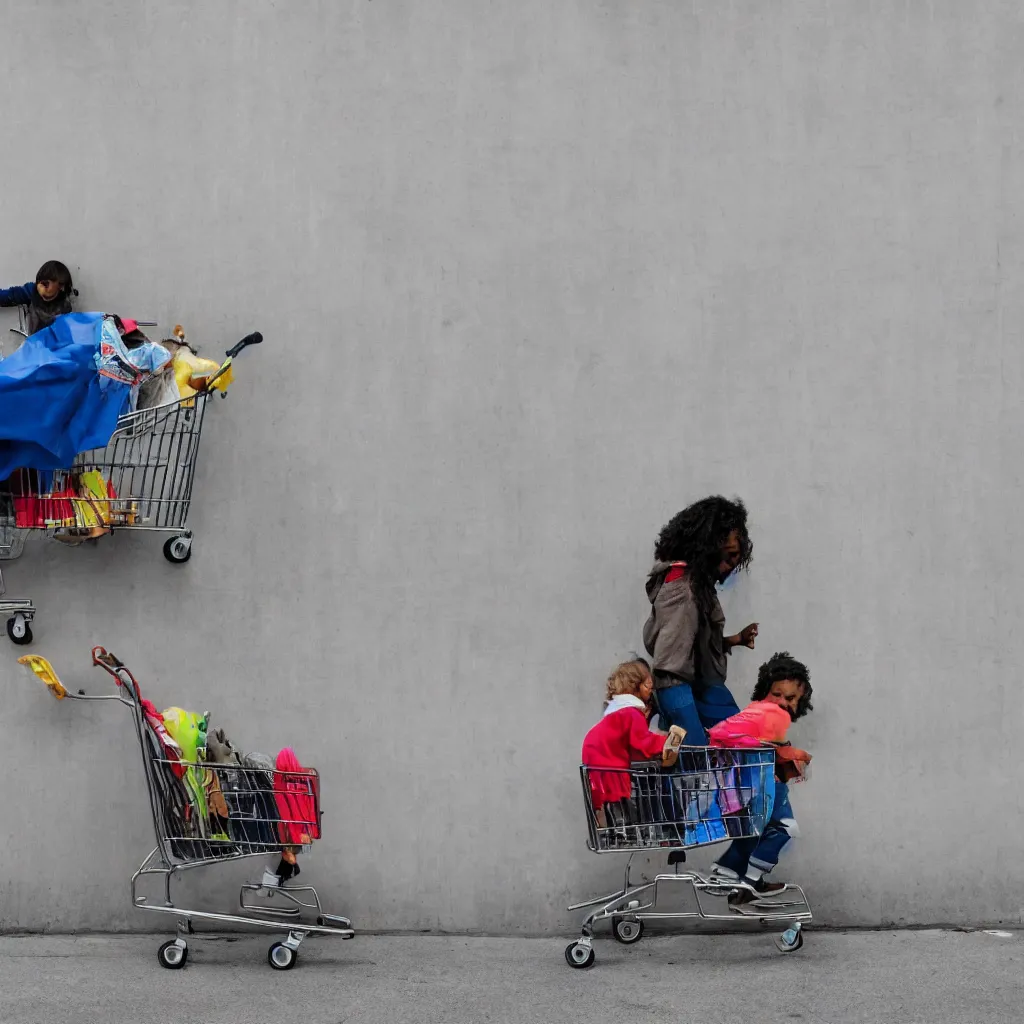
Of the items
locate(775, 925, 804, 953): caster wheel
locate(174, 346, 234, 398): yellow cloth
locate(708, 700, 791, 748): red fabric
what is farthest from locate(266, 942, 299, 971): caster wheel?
locate(174, 346, 234, 398): yellow cloth

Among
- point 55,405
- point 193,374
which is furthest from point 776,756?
point 55,405

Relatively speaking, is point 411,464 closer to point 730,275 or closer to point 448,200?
point 448,200

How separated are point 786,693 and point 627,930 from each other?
116 centimetres

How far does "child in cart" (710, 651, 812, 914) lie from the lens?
16.7ft

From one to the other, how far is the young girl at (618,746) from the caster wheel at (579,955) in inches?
19.3

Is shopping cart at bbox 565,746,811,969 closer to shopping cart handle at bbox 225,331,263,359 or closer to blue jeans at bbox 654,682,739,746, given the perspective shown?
blue jeans at bbox 654,682,739,746

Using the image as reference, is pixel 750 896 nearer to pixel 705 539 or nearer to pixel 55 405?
pixel 705 539

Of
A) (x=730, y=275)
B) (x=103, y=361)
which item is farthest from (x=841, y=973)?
(x=103, y=361)

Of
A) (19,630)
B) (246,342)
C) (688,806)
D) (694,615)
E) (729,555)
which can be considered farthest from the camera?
(19,630)

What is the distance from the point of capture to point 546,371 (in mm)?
5754

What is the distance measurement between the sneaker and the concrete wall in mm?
449

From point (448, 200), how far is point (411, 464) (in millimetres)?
1087

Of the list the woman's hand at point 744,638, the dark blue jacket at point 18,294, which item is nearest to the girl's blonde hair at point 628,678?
the woman's hand at point 744,638

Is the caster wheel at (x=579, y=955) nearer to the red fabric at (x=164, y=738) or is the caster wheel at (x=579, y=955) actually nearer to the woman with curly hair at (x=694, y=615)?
the woman with curly hair at (x=694, y=615)
